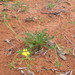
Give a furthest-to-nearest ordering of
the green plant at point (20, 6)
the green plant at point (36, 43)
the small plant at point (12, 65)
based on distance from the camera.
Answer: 1. the green plant at point (20, 6)
2. the green plant at point (36, 43)
3. the small plant at point (12, 65)

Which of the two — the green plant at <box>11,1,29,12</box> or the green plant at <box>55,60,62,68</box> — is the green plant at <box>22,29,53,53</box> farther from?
the green plant at <box>11,1,29,12</box>

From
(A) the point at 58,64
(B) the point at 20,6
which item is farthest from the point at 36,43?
(B) the point at 20,6

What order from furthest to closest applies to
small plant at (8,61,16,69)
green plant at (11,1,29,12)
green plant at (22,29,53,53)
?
green plant at (11,1,29,12) < green plant at (22,29,53,53) < small plant at (8,61,16,69)

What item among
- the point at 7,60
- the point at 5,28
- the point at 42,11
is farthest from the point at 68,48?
the point at 42,11

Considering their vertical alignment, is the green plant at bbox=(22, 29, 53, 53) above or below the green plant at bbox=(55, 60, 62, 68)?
above

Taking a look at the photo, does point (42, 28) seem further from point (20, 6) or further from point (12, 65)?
point (12, 65)

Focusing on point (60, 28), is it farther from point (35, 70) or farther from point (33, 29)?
point (35, 70)

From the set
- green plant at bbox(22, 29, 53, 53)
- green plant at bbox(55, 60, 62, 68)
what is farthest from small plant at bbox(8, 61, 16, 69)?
green plant at bbox(55, 60, 62, 68)

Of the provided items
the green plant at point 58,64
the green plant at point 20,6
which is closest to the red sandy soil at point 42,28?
the green plant at point 58,64

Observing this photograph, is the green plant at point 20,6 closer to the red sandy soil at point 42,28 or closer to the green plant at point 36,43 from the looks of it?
the red sandy soil at point 42,28

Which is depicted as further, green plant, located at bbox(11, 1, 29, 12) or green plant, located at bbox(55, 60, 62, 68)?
green plant, located at bbox(11, 1, 29, 12)
